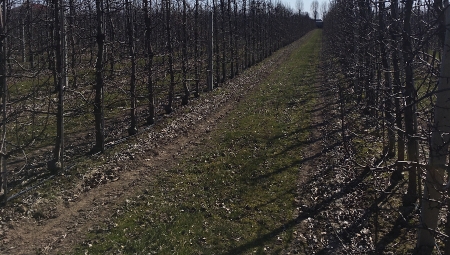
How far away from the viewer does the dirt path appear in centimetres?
704

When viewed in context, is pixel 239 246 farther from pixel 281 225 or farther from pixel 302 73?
pixel 302 73

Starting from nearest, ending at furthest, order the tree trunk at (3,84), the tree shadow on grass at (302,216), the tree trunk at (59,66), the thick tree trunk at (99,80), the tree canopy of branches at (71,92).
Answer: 1. the tree shadow on grass at (302,216)
2. the tree trunk at (3,84)
3. the tree canopy of branches at (71,92)
4. the tree trunk at (59,66)
5. the thick tree trunk at (99,80)

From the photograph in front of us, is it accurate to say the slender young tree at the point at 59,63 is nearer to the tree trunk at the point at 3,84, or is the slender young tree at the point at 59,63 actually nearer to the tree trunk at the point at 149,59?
the tree trunk at the point at 3,84

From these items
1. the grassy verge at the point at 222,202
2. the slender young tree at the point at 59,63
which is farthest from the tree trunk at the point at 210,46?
the slender young tree at the point at 59,63

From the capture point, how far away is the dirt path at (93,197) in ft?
23.1

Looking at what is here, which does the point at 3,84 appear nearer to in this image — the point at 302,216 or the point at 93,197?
the point at 93,197

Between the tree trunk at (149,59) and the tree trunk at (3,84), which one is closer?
the tree trunk at (3,84)

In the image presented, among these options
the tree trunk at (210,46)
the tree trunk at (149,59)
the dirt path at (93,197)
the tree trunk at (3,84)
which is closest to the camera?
the dirt path at (93,197)

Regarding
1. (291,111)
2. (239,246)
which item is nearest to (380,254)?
(239,246)

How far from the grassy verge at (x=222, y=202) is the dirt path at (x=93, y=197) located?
352 mm

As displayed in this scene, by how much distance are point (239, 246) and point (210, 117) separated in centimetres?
958

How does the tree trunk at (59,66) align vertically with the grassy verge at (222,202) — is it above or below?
above

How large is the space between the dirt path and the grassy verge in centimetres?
35

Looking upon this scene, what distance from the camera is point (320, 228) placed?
734cm
